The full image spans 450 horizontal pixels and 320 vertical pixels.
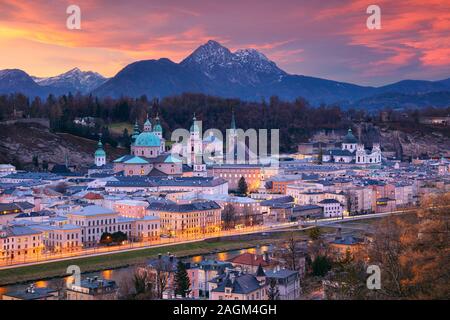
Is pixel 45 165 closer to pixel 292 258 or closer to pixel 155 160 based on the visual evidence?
pixel 155 160

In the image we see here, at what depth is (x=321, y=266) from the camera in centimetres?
1644

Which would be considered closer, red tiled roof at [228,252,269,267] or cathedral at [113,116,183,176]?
red tiled roof at [228,252,269,267]

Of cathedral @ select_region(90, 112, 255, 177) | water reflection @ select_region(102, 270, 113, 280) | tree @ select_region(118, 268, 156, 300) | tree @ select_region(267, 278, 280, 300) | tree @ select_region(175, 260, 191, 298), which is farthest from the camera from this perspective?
cathedral @ select_region(90, 112, 255, 177)

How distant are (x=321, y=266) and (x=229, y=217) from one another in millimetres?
9988

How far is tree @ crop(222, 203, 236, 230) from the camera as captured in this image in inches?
1019

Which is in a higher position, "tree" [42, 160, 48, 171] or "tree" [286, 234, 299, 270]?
"tree" [42, 160, 48, 171]

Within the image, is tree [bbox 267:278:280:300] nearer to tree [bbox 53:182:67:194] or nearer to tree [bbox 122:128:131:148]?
tree [bbox 53:182:67:194]

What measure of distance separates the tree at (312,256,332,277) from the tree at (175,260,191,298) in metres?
3.22

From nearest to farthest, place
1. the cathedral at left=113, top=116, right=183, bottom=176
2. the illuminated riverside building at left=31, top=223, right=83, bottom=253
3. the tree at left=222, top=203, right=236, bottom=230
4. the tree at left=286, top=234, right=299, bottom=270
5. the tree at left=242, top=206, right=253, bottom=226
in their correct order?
the tree at left=286, top=234, right=299, bottom=270
the illuminated riverside building at left=31, top=223, right=83, bottom=253
the tree at left=222, top=203, right=236, bottom=230
the tree at left=242, top=206, right=253, bottom=226
the cathedral at left=113, top=116, right=183, bottom=176

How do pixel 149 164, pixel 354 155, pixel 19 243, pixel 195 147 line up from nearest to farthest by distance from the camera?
pixel 19 243, pixel 149 164, pixel 195 147, pixel 354 155

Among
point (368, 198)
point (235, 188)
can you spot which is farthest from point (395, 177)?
point (235, 188)

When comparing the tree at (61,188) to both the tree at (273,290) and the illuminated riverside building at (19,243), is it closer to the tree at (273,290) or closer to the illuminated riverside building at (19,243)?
the illuminated riverside building at (19,243)

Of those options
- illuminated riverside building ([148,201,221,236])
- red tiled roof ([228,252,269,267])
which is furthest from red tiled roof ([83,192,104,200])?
red tiled roof ([228,252,269,267])

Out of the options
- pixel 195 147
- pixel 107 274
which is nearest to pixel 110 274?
pixel 107 274
